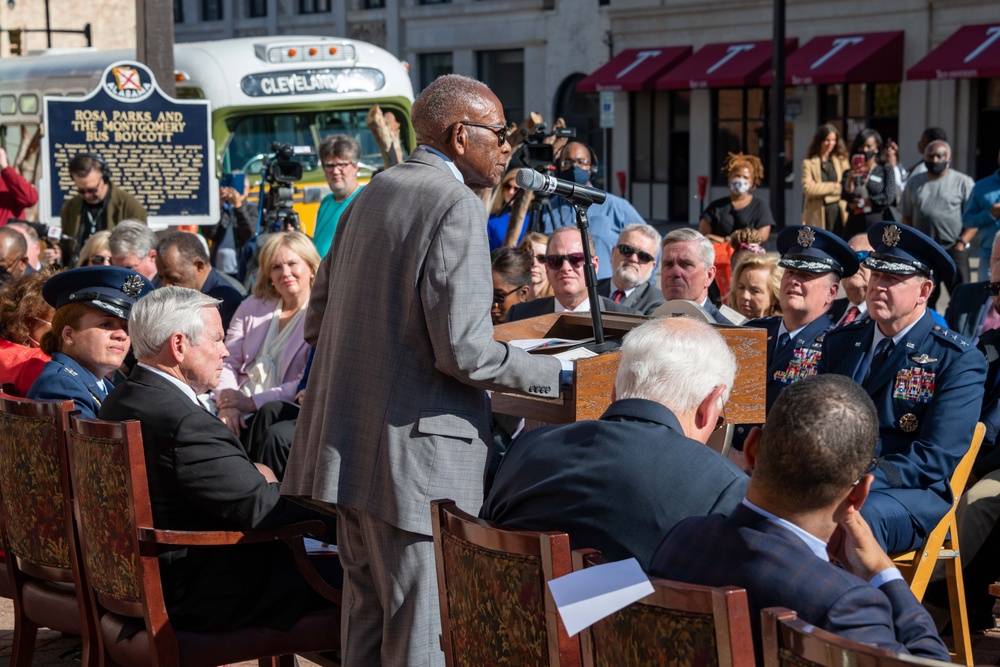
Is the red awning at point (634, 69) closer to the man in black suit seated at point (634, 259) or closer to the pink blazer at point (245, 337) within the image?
the man in black suit seated at point (634, 259)

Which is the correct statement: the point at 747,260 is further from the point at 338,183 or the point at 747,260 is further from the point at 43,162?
the point at 43,162

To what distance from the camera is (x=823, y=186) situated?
1347 cm

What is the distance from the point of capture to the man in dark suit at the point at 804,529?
235 cm

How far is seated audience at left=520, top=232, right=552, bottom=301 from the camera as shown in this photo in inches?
277

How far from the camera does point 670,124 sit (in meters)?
29.9

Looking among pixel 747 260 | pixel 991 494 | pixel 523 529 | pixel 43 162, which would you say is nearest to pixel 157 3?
pixel 43 162

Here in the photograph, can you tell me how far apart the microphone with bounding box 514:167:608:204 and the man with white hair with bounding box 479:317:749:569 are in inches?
19.8

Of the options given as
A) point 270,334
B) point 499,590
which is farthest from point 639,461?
point 270,334

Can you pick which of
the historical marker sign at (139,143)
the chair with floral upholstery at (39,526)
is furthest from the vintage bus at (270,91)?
the chair with floral upholstery at (39,526)

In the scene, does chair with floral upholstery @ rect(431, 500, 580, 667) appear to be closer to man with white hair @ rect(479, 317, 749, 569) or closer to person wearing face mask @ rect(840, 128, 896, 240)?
man with white hair @ rect(479, 317, 749, 569)

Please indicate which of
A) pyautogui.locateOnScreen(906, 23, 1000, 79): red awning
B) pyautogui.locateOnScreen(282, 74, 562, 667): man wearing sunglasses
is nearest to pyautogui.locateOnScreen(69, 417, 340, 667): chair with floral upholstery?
pyautogui.locateOnScreen(282, 74, 562, 667): man wearing sunglasses

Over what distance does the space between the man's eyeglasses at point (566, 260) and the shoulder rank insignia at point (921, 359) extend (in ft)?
5.76

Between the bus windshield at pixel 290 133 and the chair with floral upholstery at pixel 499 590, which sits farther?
the bus windshield at pixel 290 133

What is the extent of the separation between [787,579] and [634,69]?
27648 mm
